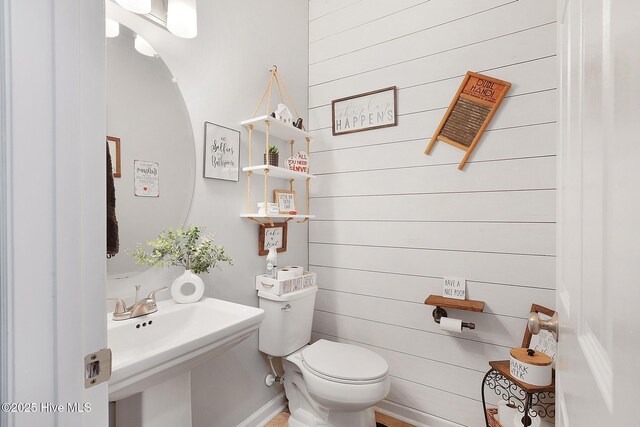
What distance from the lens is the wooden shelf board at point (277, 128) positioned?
5.49 ft

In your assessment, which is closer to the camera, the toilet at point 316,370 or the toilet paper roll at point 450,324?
the toilet at point 316,370

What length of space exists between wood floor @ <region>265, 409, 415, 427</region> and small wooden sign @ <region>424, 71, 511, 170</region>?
60.9 inches

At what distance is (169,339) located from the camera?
48.0 inches

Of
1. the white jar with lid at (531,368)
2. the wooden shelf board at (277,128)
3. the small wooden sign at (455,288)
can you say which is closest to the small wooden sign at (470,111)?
the small wooden sign at (455,288)

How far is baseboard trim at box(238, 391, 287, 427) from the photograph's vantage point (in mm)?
1758

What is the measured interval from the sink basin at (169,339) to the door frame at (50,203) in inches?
12.6

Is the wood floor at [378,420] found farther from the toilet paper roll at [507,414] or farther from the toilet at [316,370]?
the toilet paper roll at [507,414]

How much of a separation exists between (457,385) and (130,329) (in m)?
1.65

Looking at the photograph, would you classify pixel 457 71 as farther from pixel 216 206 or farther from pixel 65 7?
pixel 65 7

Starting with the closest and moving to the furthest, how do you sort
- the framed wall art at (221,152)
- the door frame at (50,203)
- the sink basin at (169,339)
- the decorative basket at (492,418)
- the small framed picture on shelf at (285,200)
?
the door frame at (50,203)
the sink basin at (169,339)
the decorative basket at (492,418)
the framed wall art at (221,152)
the small framed picture on shelf at (285,200)

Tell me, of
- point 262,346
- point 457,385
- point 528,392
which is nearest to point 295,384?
point 262,346

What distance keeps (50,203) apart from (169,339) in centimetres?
91

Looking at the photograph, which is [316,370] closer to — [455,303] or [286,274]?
[286,274]

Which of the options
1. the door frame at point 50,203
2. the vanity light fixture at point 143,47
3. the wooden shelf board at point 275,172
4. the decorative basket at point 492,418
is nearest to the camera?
the door frame at point 50,203
